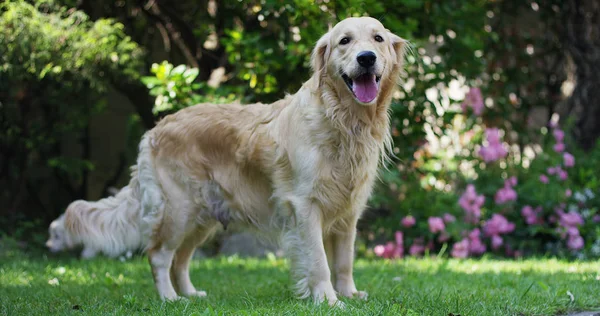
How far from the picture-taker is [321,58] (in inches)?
163

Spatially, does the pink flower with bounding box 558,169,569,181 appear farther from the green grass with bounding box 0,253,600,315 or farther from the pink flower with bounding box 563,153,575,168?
the green grass with bounding box 0,253,600,315

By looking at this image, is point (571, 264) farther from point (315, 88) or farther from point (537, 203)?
point (315, 88)

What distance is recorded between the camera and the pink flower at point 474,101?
7785mm

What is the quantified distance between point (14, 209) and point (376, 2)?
462cm

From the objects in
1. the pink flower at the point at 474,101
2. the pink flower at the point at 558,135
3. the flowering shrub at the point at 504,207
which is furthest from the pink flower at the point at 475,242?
the pink flower at the point at 474,101

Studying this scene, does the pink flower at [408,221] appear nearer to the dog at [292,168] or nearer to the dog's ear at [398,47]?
the dog at [292,168]

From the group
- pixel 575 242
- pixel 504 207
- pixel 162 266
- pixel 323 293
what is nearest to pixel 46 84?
pixel 162 266

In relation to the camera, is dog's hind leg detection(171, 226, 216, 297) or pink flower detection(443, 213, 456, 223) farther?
pink flower detection(443, 213, 456, 223)

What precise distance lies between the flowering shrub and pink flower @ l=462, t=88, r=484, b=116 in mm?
11

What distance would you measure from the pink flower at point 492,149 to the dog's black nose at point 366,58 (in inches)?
158

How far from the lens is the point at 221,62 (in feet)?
24.0

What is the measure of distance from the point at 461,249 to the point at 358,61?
3.64 meters

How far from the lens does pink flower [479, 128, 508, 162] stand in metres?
7.47

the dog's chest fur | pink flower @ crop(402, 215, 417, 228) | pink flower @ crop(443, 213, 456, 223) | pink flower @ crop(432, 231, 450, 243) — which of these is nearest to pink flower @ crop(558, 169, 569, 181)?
pink flower @ crop(443, 213, 456, 223)
